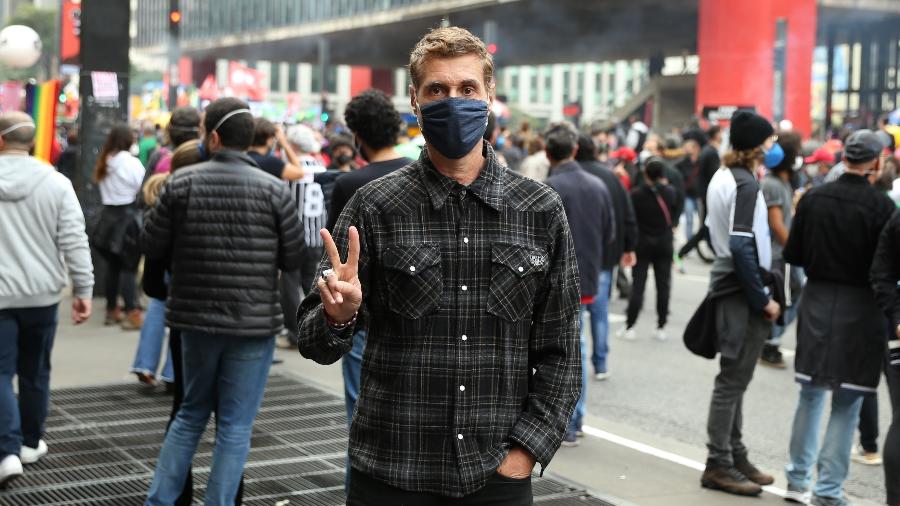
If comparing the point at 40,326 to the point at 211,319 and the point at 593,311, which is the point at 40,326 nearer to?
the point at 211,319

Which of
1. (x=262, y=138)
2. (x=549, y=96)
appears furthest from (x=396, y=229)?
Result: (x=549, y=96)

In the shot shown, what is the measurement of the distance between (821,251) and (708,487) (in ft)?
4.80

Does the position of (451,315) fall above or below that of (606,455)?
above

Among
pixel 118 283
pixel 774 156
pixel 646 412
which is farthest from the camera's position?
pixel 118 283

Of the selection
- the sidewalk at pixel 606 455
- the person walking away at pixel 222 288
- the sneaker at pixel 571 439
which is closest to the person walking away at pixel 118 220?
the sidewalk at pixel 606 455

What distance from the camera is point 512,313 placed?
3.15m

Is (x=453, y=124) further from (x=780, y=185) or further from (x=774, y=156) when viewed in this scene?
(x=780, y=185)

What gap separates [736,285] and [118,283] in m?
7.14

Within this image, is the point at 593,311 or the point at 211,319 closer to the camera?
the point at 211,319

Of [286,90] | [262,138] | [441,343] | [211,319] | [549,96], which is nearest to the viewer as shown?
[441,343]

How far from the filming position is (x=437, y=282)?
309cm

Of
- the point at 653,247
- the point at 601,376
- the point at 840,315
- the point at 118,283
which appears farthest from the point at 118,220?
the point at 840,315

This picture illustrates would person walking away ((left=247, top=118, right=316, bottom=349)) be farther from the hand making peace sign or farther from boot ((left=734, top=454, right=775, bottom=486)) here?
the hand making peace sign

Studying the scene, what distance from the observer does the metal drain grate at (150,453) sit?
242 inches
